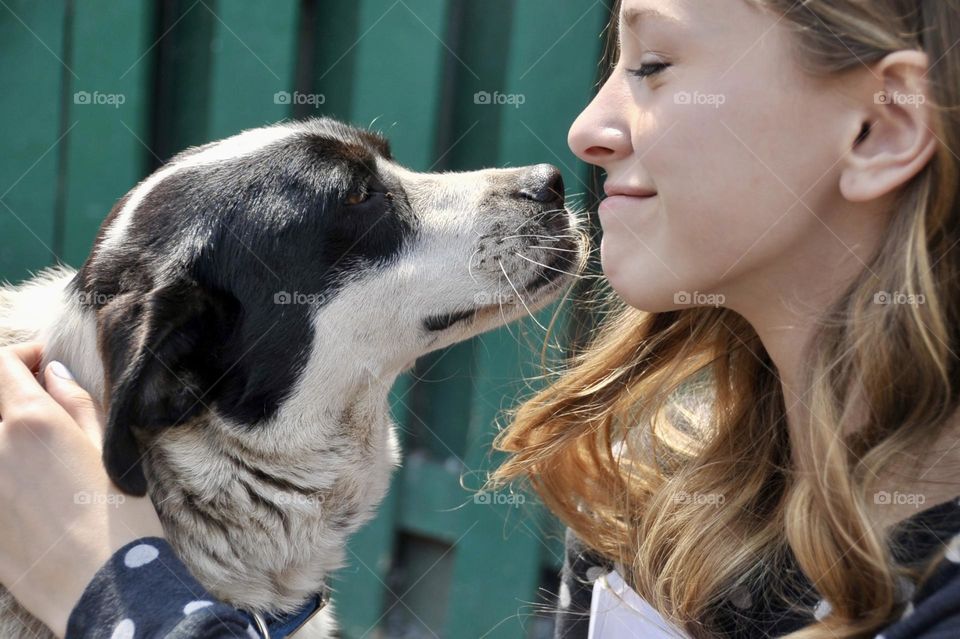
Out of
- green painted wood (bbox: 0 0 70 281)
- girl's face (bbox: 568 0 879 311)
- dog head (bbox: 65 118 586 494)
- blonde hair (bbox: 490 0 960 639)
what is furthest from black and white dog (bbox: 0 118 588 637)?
green painted wood (bbox: 0 0 70 281)

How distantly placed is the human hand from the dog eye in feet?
2.14

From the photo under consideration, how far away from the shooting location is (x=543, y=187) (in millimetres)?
1918

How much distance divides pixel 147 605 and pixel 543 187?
1084 millimetres

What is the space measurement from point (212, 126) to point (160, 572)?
2.03 metres

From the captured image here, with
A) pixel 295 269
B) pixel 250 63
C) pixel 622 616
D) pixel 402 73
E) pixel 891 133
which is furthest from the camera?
pixel 250 63

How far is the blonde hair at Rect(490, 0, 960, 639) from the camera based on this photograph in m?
1.25

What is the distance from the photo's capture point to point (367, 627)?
3164mm

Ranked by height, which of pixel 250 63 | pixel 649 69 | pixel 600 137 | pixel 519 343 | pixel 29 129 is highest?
pixel 649 69

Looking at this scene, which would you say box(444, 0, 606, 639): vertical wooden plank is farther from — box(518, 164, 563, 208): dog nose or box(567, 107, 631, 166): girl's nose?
box(567, 107, 631, 166): girl's nose

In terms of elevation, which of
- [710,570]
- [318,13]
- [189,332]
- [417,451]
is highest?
[318,13]

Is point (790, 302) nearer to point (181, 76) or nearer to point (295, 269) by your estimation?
point (295, 269)

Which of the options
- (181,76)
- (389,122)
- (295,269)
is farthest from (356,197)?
(181,76)

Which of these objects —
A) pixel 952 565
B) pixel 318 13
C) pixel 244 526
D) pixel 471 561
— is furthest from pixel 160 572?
pixel 318 13

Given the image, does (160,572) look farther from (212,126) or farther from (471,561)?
(212,126)
